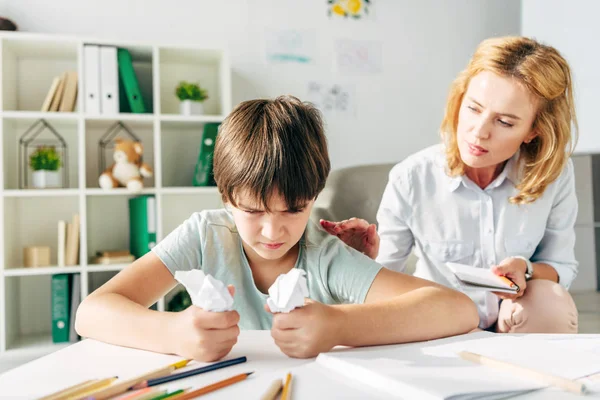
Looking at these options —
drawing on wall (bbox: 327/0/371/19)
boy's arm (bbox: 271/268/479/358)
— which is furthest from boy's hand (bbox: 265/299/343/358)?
drawing on wall (bbox: 327/0/371/19)

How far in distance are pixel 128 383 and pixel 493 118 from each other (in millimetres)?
1062

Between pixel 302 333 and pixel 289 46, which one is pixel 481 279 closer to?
pixel 302 333

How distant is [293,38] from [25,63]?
1212 mm

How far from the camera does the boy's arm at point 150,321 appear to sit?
659 mm

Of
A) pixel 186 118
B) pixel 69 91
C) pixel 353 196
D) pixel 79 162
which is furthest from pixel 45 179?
pixel 353 196

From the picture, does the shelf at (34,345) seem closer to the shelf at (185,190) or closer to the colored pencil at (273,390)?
the shelf at (185,190)

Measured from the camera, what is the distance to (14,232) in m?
2.34

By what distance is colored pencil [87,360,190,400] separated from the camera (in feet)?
1.71

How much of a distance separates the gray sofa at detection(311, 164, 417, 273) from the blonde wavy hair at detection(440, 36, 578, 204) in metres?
0.59

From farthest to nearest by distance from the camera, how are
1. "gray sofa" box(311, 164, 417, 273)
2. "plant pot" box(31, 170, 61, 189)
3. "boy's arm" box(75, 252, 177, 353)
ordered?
1. "plant pot" box(31, 170, 61, 189)
2. "gray sofa" box(311, 164, 417, 273)
3. "boy's arm" box(75, 252, 177, 353)

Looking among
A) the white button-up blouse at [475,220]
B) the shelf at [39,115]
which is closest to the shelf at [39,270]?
the shelf at [39,115]

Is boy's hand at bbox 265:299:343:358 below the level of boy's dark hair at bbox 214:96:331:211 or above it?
below

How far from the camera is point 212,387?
0.55m

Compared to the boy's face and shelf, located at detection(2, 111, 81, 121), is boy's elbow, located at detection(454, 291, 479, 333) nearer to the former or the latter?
the boy's face
